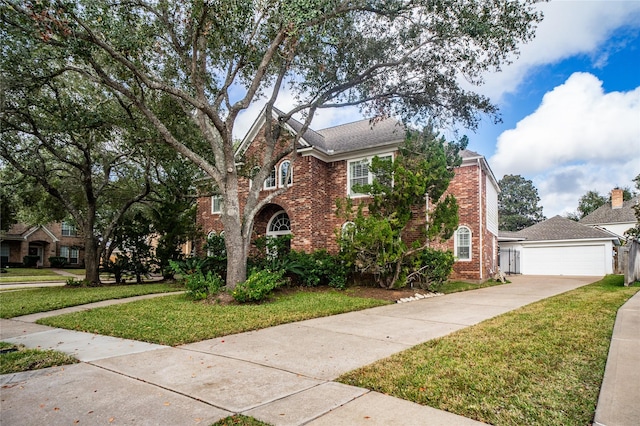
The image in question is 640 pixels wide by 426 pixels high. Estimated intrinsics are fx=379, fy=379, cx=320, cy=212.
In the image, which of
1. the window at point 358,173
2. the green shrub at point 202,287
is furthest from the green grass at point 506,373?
the window at point 358,173

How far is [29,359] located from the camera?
180 inches

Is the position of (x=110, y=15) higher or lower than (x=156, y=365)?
higher

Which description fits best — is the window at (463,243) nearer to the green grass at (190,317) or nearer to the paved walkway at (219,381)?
the green grass at (190,317)

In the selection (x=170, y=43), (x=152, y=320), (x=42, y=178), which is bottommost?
(x=152, y=320)

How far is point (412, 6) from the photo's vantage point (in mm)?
9719

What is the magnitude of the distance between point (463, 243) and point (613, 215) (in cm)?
2706

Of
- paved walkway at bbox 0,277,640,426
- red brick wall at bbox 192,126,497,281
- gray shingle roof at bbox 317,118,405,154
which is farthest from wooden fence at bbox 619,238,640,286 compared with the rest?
paved walkway at bbox 0,277,640,426

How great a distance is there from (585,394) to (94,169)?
20.4m

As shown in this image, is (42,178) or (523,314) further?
(42,178)

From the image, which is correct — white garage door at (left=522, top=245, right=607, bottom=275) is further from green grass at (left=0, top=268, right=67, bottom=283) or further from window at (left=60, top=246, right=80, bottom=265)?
window at (left=60, top=246, right=80, bottom=265)

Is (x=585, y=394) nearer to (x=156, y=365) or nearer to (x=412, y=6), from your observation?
(x=156, y=365)

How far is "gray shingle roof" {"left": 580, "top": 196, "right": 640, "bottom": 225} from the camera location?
33528 millimetres

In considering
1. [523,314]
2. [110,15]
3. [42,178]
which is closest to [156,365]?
[523,314]

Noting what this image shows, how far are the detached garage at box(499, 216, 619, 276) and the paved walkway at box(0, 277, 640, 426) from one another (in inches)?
907
